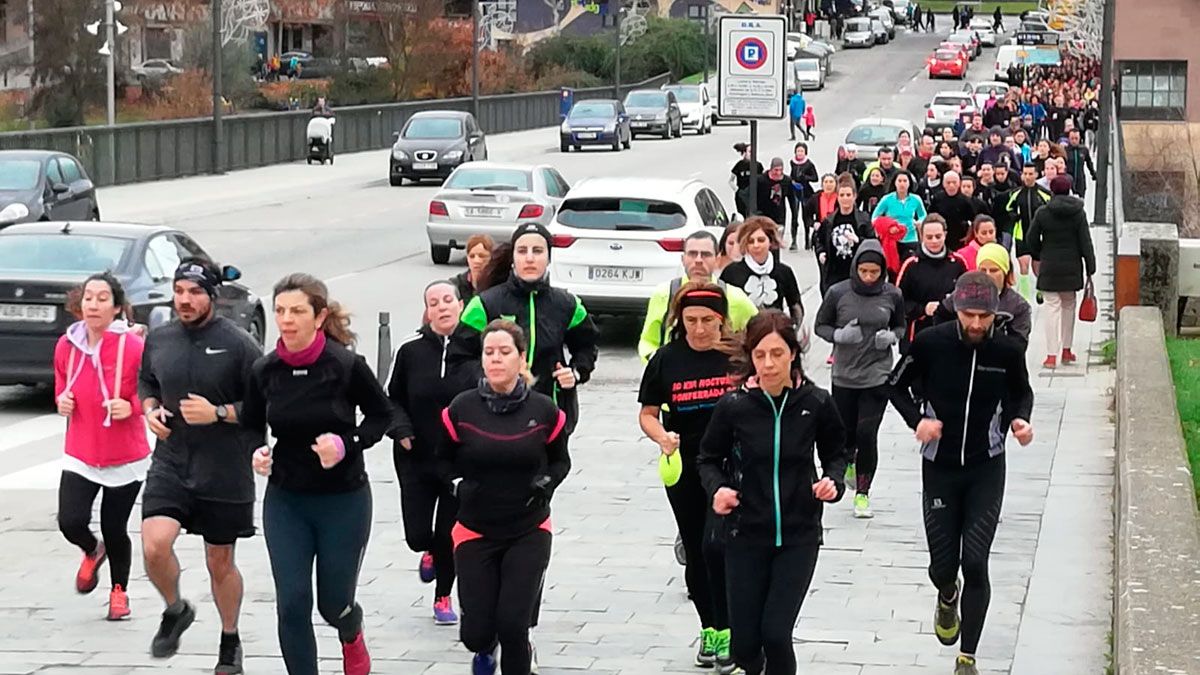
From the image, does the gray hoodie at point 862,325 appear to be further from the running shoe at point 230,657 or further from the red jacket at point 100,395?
the running shoe at point 230,657

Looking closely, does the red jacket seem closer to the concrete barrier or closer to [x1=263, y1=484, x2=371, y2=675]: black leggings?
[x1=263, y1=484, x2=371, y2=675]: black leggings

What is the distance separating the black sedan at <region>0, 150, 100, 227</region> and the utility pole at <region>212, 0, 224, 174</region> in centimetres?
1824

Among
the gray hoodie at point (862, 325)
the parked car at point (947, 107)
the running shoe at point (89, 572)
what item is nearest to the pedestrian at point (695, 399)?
the running shoe at point (89, 572)

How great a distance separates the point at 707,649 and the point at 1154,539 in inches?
73.0

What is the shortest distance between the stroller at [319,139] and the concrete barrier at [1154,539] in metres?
37.5

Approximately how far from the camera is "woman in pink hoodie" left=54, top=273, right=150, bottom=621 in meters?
9.47

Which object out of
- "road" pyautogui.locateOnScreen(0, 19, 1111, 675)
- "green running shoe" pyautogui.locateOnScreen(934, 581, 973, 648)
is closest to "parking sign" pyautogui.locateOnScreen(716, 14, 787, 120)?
"road" pyautogui.locateOnScreen(0, 19, 1111, 675)

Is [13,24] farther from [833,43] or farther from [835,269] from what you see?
[833,43]

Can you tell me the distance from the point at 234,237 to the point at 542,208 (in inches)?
237

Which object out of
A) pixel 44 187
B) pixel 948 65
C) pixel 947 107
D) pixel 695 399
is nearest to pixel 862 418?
pixel 695 399

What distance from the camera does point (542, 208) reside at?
27984mm

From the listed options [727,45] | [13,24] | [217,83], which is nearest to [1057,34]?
[13,24]

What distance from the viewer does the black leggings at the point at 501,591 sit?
7723mm

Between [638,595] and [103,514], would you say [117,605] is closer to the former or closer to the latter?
[103,514]
